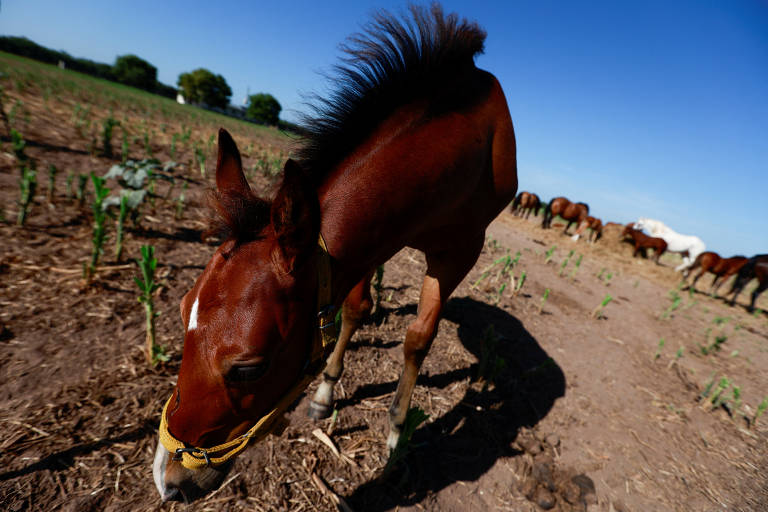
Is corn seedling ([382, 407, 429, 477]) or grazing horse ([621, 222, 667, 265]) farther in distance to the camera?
grazing horse ([621, 222, 667, 265])

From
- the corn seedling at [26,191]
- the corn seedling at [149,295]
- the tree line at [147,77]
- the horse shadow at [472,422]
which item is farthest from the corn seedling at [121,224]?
the tree line at [147,77]

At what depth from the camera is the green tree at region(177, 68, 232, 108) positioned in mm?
83188

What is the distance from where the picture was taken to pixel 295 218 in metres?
1.22

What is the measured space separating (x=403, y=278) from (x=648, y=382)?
403 centimetres

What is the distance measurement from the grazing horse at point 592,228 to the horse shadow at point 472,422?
19.8 meters

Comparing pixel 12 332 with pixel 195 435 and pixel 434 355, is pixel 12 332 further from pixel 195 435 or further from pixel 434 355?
pixel 434 355

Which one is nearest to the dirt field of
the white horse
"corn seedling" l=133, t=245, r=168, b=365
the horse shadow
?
the horse shadow

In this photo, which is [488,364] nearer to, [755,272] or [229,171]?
[229,171]

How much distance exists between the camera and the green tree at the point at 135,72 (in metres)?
74.4

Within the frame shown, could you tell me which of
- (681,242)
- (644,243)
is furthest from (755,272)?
(681,242)

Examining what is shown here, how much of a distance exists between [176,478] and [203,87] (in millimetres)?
106548

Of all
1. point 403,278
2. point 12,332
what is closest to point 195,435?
point 12,332

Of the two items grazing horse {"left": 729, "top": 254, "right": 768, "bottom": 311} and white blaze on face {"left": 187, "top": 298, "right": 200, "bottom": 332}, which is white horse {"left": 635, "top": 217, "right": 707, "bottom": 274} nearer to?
grazing horse {"left": 729, "top": 254, "right": 768, "bottom": 311}

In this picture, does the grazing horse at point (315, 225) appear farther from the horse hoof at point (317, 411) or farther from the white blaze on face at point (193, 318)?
the horse hoof at point (317, 411)
